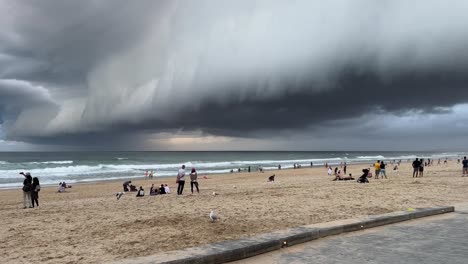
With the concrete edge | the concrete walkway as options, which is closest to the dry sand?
the concrete edge

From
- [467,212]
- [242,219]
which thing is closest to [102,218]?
[242,219]

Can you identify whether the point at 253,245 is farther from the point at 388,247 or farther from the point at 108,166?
the point at 108,166

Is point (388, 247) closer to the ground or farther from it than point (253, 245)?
closer to the ground

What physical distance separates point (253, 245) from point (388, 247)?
239 centimetres

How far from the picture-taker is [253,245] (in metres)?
6.43

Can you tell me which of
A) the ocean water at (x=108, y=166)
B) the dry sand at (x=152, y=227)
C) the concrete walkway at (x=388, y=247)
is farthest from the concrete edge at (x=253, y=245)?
the ocean water at (x=108, y=166)

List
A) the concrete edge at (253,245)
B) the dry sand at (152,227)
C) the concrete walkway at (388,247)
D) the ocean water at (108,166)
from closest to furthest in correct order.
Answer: the concrete edge at (253,245), the concrete walkway at (388,247), the dry sand at (152,227), the ocean water at (108,166)

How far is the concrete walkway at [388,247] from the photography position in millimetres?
6098

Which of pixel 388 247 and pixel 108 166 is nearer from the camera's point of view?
pixel 388 247

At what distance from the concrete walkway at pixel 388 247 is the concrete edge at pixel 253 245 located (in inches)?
5.4

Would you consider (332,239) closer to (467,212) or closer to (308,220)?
(308,220)

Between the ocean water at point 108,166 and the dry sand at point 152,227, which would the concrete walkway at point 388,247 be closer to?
the dry sand at point 152,227

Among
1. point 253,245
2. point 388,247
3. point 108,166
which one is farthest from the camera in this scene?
point 108,166

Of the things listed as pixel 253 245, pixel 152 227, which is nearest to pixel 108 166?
pixel 152 227
